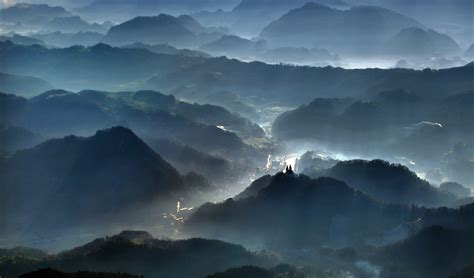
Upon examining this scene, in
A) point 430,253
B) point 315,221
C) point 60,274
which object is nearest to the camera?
point 60,274

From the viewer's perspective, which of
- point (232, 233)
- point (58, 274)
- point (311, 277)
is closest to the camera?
point (58, 274)

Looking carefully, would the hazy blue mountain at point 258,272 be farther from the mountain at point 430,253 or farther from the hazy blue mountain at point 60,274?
the mountain at point 430,253

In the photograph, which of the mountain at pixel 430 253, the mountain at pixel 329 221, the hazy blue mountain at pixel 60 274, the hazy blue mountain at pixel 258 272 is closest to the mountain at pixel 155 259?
the hazy blue mountain at pixel 258 272

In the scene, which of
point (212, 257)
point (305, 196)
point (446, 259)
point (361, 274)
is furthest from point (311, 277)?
point (305, 196)

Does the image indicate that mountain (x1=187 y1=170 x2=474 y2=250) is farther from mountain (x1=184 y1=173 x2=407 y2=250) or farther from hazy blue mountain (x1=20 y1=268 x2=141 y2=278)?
hazy blue mountain (x1=20 y1=268 x2=141 y2=278)

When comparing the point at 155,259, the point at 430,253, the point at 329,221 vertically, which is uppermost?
the point at 329,221

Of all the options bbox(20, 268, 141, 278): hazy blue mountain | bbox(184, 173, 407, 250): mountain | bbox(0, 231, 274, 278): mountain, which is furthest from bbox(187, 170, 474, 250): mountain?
bbox(20, 268, 141, 278): hazy blue mountain

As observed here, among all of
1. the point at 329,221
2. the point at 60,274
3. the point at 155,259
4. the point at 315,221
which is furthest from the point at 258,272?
the point at 329,221

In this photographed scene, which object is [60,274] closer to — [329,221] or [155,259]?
[155,259]

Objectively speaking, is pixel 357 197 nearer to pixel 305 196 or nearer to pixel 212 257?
pixel 305 196
